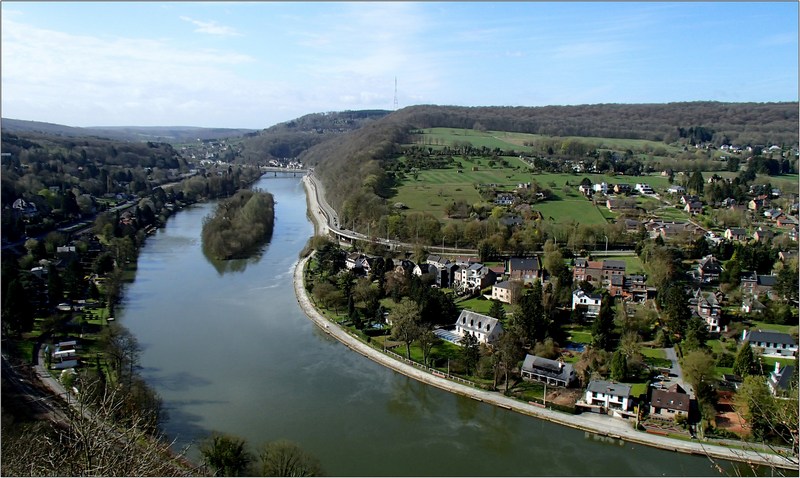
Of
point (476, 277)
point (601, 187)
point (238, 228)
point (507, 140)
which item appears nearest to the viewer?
point (476, 277)

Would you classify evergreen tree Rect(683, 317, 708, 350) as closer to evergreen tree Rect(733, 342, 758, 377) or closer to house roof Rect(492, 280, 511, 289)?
evergreen tree Rect(733, 342, 758, 377)

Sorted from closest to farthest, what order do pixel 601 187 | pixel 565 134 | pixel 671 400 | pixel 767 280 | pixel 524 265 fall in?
pixel 671 400, pixel 767 280, pixel 524 265, pixel 601 187, pixel 565 134

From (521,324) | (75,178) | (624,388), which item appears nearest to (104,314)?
(521,324)

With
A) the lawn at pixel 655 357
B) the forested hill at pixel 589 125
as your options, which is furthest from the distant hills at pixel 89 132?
the lawn at pixel 655 357

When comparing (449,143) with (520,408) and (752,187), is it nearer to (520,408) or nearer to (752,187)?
(752,187)

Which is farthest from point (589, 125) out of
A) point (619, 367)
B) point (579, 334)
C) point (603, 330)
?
point (619, 367)

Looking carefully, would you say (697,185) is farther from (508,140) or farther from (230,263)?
(230,263)

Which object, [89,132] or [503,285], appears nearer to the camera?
[503,285]

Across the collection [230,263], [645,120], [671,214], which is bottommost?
[230,263]

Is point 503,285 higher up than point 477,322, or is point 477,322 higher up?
point 503,285
